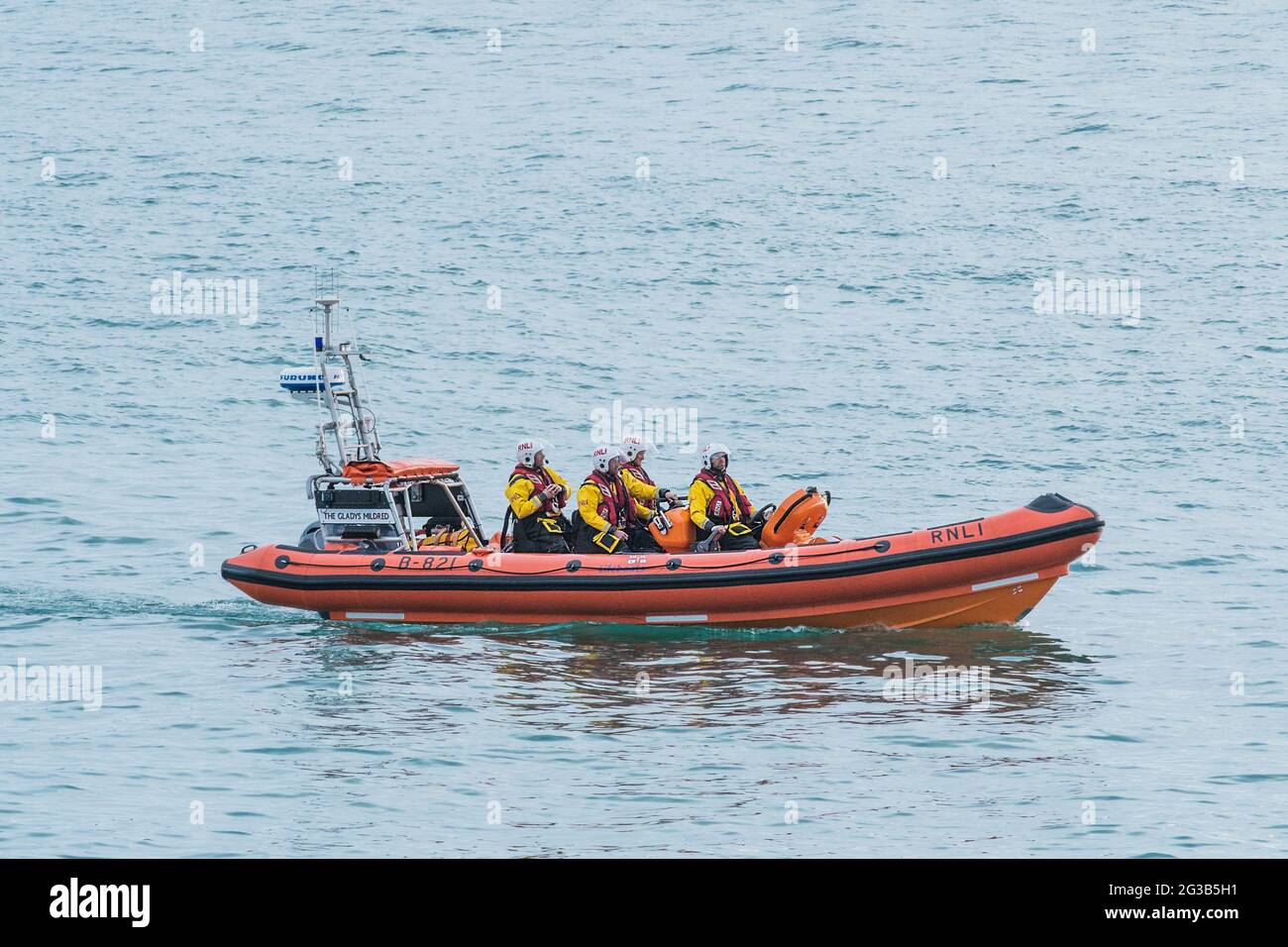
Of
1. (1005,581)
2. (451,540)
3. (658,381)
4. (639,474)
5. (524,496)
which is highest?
(658,381)

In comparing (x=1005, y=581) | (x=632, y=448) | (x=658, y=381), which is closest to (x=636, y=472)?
(x=632, y=448)

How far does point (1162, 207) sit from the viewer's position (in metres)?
34.4

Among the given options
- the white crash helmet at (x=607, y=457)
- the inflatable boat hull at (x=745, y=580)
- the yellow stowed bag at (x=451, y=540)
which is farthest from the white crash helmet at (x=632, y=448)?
the yellow stowed bag at (x=451, y=540)

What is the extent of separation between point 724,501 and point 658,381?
12433 millimetres

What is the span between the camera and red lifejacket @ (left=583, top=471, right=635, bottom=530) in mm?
14602

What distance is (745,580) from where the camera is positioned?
13836 millimetres

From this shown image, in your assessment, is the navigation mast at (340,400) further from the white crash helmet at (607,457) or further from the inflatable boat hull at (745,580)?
the white crash helmet at (607,457)

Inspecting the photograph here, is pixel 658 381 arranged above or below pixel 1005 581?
above

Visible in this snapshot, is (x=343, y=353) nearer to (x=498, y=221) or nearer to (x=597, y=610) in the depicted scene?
(x=597, y=610)

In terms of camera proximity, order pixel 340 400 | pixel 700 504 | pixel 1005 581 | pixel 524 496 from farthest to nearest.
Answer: pixel 340 400
pixel 524 496
pixel 700 504
pixel 1005 581

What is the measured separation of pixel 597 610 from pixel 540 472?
4.59 ft

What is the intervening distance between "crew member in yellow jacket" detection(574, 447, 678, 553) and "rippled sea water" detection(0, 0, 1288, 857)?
3.57ft

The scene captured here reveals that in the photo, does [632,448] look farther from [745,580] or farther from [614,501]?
[745,580]

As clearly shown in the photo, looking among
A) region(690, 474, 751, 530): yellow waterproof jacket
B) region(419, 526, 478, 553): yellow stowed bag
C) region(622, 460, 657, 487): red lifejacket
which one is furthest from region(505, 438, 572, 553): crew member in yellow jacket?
region(690, 474, 751, 530): yellow waterproof jacket
